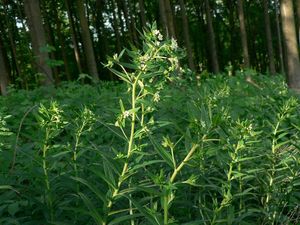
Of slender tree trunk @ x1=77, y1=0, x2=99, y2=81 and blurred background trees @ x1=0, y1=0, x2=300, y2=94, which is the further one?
blurred background trees @ x1=0, y1=0, x2=300, y2=94

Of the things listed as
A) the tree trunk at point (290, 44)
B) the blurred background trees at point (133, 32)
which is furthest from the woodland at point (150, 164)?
the blurred background trees at point (133, 32)

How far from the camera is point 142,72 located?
201 centimetres

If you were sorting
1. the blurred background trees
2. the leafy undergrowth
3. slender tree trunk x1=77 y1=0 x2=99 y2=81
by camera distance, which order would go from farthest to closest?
the blurred background trees → slender tree trunk x1=77 y1=0 x2=99 y2=81 → the leafy undergrowth

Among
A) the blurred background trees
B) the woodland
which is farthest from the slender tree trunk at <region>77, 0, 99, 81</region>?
the woodland

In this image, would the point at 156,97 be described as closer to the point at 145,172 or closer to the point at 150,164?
the point at 145,172

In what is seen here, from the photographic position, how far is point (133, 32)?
27703 millimetres

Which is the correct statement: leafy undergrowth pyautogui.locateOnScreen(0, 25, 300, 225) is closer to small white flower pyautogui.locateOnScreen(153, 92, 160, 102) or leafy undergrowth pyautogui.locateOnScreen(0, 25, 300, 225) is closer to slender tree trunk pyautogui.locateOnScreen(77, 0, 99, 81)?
small white flower pyautogui.locateOnScreen(153, 92, 160, 102)

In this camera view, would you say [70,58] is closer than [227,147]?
No

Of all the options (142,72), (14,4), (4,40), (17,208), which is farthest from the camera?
(4,40)

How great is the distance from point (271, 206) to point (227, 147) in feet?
2.13

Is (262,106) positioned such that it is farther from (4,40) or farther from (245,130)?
(4,40)

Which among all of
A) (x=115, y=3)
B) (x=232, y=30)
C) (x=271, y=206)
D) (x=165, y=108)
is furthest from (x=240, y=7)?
(x=271, y=206)

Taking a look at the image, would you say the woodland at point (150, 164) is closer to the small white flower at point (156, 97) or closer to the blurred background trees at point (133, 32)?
the small white flower at point (156, 97)

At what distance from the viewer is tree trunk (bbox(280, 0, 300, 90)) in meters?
12.9
